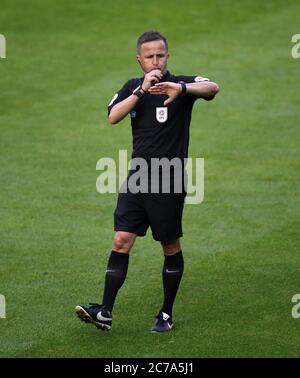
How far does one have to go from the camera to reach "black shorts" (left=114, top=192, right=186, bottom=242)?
757cm

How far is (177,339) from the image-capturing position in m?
7.52

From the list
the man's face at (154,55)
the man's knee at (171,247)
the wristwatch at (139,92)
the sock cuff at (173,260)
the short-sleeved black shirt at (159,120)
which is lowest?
the sock cuff at (173,260)

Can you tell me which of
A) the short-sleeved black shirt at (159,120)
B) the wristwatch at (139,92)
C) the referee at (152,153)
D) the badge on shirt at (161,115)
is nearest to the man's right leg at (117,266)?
the referee at (152,153)

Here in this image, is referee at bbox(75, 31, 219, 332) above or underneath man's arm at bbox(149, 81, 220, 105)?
underneath

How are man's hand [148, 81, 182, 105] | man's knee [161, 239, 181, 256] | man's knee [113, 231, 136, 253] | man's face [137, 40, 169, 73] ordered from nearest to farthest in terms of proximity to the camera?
man's hand [148, 81, 182, 105] < man's face [137, 40, 169, 73] < man's knee [113, 231, 136, 253] < man's knee [161, 239, 181, 256]

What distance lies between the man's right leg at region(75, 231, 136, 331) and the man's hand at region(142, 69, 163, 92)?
3.91 ft

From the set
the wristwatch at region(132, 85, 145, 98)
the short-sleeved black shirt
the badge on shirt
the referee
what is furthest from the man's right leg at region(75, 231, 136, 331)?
the wristwatch at region(132, 85, 145, 98)

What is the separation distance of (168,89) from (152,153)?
1.92 ft

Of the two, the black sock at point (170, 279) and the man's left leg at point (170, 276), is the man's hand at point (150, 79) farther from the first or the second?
the black sock at point (170, 279)

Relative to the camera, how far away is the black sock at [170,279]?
25.5 ft

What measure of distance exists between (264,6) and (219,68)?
388cm

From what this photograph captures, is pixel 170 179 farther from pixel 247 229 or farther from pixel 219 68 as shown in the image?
pixel 219 68

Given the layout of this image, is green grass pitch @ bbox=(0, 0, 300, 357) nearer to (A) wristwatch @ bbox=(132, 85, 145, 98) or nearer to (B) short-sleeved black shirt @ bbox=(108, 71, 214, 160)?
(B) short-sleeved black shirt @ bbox=(108, 71, 214, 160)

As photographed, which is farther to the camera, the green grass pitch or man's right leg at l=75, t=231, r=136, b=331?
the green grass pitch
